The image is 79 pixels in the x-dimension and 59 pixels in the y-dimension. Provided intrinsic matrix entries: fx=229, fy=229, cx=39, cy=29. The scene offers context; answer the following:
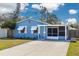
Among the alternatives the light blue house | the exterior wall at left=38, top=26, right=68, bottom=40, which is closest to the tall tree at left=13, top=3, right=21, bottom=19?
the light blue house

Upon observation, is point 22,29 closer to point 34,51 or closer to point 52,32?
point 52,32

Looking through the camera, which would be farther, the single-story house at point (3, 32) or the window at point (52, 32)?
the window at point (52, 32)

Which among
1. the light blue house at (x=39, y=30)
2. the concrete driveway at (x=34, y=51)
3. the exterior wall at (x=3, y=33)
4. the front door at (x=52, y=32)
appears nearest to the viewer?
the concrete driveway at (x=34, y=51)

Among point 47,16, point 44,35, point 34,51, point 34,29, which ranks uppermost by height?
point 47,16

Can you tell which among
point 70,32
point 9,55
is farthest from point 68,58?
point 70,32

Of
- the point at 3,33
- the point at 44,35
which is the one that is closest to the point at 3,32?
the point at 3,33

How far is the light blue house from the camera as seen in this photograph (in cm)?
2239

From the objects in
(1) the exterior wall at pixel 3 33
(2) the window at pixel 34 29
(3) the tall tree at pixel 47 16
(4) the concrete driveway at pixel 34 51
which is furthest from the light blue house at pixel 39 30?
(4) the concrete driveway at pixel 34 51

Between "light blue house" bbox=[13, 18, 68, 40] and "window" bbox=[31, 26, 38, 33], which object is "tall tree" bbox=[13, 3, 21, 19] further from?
"window" bbox=[31, 26, 38, 33]

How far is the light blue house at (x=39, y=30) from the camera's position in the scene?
2239 centimetres

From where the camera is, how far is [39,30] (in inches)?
897

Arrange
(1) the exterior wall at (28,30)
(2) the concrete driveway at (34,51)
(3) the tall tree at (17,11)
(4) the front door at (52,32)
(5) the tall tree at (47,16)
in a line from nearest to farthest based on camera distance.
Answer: (2) the concrete driveway at (34,51) → (1) the exterior wall at (28,30) → (4) the front door at (52,32) → (3) the tall tree at (17,11) → (5) the tall tree at (47,16)

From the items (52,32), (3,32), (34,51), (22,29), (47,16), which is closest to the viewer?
(34,51)

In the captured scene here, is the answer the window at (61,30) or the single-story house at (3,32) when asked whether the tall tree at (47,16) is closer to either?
the window at (61,30)
